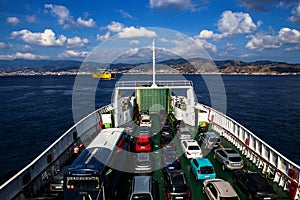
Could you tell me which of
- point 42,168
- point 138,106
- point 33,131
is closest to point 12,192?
point 42,168

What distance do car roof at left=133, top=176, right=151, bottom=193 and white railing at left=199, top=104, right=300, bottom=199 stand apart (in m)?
6.66

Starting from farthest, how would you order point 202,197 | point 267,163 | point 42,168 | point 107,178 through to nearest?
point 267,163, point 42,168, point 202,197, point 107,178

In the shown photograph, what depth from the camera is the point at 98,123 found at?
21.7 m

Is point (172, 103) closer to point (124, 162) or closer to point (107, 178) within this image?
point (124, 162)

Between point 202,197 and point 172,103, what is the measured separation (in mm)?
20446

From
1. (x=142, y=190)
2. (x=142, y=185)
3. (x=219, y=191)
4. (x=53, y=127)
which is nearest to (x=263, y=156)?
(x=219, y=191)

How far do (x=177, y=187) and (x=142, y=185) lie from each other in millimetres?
1698

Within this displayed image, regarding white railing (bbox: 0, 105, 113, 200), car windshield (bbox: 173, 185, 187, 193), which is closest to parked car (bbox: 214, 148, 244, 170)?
car windshield (bbox: 173, 185, 187, 193)

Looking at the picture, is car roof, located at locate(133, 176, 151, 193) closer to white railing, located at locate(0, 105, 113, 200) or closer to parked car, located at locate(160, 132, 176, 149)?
white railing, located at locate(0, 105, 113, 200)

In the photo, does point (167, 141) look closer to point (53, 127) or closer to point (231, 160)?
point (231, 160)

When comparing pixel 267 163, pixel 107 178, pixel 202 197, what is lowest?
pixel 202 197

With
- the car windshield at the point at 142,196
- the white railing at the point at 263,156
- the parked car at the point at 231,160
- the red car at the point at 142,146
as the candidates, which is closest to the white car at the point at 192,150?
the parked car at the point at 231,160

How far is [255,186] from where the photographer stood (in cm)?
1048

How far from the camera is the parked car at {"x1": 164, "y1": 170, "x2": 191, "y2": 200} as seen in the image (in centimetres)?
1051
